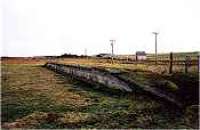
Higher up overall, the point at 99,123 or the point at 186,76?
the point at 186,76

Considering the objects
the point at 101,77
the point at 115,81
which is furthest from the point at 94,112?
the point at 101,77

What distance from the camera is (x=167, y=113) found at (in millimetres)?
10461

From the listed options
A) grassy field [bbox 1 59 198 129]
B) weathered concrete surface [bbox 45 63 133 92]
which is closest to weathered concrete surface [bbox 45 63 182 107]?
weathered concrete surface [bbox 45 63 133 92]

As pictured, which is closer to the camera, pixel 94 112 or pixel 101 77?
pixel 94 112

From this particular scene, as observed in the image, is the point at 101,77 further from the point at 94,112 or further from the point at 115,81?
the point at 94,112

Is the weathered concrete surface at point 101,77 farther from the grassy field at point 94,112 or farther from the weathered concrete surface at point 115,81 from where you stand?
the grassy field at point 94,112

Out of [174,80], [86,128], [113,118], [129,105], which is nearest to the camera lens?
[86,128]

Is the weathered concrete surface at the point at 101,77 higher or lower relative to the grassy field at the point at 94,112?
higher

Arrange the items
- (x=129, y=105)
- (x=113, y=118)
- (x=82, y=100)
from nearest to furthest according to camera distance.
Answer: (x=113, y=118), (x=129, y=105), (x=82, y=100)

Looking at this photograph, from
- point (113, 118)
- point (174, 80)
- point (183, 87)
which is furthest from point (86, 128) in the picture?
point (174, 80)

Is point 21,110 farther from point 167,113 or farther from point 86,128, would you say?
point 167,113

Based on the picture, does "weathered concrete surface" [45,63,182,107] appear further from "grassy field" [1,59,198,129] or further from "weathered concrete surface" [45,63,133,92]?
"grassy field" [1,59,198,129]

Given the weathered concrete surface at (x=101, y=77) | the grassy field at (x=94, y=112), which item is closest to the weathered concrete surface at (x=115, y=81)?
the weathered concrete surface at (x=101, y=77)

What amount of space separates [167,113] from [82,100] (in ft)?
12.5
